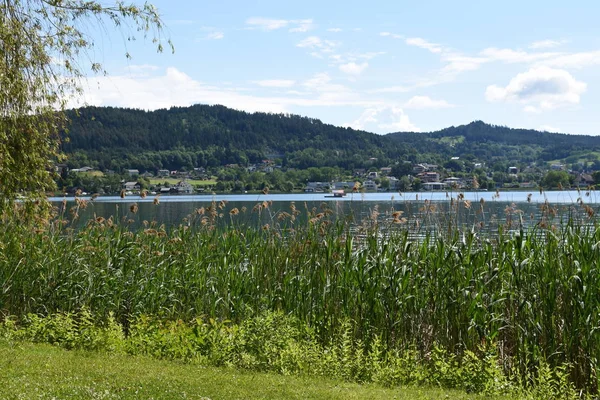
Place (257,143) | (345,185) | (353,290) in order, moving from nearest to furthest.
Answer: (353,290) → (345,185) → (257,143)

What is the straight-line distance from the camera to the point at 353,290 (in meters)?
8.88

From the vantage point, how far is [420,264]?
8859mm

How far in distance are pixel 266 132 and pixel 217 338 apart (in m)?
87.4

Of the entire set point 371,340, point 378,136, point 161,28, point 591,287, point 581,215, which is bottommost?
point 371,340

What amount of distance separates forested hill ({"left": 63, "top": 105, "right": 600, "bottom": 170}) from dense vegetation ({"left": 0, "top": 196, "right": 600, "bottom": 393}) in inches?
1778

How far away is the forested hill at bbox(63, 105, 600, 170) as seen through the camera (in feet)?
232

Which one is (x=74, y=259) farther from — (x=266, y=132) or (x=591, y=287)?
(x=266, y=132)

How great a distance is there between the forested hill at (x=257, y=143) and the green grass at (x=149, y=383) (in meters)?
48.4

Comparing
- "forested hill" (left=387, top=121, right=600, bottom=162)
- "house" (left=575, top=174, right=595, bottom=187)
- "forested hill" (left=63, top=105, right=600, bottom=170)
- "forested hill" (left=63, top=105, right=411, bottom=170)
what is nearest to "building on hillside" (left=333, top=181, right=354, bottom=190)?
"forested hill" (left=63, top=105, right=600, bottom=170)

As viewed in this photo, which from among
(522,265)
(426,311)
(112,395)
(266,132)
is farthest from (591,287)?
(266,132)

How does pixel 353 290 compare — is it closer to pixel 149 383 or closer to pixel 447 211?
pixel 149 383

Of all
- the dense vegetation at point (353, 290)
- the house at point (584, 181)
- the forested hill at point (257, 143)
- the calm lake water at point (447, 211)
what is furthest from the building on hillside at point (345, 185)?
the house at point (584, 181)

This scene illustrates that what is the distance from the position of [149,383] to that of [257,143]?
8287cm

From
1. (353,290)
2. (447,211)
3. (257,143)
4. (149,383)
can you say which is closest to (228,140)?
(257,143)
